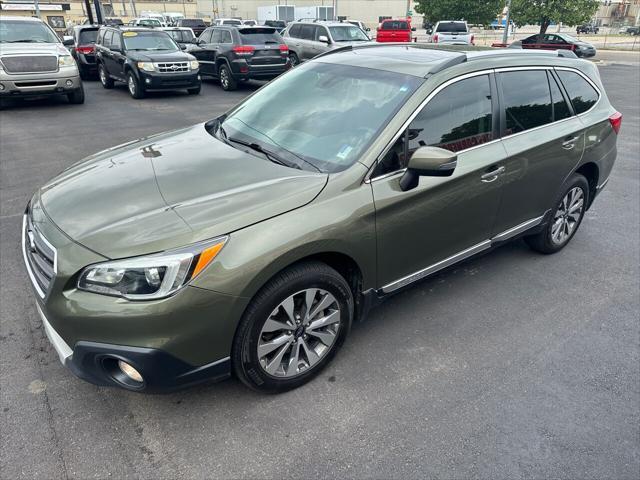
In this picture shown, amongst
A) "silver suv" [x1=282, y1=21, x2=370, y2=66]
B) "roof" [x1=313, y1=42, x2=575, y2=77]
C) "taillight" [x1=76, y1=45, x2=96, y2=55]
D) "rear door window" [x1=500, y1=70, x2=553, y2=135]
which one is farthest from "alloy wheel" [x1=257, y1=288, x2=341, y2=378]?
"taillight" [x1=76, y1=45, x2=96, y2=55]

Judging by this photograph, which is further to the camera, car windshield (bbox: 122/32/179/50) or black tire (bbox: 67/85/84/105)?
car windshield (bbox: 122/32/179/50)

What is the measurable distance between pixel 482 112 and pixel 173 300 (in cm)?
249

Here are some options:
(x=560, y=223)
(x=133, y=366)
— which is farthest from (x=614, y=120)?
(x=133, y=366)

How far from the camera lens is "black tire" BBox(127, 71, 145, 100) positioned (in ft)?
39.6

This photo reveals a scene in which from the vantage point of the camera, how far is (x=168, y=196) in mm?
2576

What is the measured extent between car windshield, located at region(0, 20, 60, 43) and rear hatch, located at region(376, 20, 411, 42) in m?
20.1

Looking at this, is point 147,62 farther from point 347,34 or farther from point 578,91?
point 578,91

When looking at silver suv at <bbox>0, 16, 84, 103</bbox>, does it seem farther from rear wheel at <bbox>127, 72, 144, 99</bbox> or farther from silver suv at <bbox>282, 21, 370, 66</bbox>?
silver suv at <bbox>282, 21, 370, 66</bbox>

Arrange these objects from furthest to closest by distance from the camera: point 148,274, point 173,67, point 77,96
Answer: point 173,67 < point 77,96 < point 148,274

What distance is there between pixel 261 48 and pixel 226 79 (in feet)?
4.83

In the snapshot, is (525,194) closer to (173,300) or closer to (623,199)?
(173,300)

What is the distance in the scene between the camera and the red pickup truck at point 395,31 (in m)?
26.7

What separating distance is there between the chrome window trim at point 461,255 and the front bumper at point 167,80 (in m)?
10.6

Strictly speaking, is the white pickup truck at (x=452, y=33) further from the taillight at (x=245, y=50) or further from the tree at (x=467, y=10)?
the taillight at (x=245, y=50)
